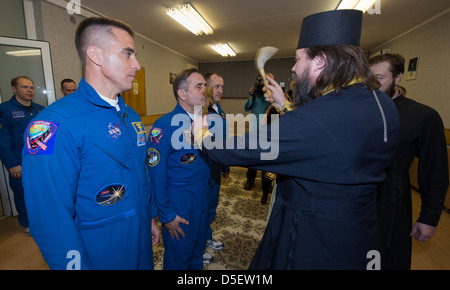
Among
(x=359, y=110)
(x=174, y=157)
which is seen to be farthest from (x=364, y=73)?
(x=174, y=157)

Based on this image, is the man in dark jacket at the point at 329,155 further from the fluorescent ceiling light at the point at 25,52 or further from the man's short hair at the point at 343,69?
the fluorescent ceiling light at the point at 25,52

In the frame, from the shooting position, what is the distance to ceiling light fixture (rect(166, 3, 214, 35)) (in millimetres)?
3596

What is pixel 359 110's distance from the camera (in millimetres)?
772

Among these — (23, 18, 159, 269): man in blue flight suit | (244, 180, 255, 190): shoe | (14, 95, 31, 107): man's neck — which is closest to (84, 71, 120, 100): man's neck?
(23, 18, 159, 269): man in blue flight suit

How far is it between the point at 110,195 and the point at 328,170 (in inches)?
38.2

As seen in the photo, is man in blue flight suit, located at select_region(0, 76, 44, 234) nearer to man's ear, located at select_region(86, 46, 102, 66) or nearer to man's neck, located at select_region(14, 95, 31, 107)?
man's neck, located at select_region(14, 95, 31, 107)

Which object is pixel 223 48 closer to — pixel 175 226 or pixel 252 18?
pixel 252 18

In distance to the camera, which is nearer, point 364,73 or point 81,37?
point 364,73

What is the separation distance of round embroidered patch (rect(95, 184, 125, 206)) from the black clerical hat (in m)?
1.13

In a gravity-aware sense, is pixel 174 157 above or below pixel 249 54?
below

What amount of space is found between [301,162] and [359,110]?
0.29 metres

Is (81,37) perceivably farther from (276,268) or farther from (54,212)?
(276,268)

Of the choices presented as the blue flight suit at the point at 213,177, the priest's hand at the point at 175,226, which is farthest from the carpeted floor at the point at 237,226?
the priest's hand at the point at 175,226

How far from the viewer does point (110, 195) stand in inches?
37.6
